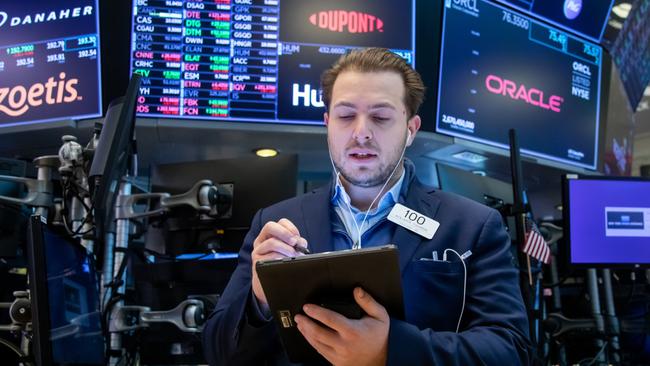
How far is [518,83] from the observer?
358cm

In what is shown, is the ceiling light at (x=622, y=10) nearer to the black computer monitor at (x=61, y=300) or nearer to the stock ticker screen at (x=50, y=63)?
the stock ticker screen at (x=50, y=63)

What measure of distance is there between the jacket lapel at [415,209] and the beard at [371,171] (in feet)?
0.26

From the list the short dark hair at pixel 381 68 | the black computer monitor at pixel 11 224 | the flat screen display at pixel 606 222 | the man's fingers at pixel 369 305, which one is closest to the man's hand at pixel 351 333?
the man's fingers at pixel 369 305

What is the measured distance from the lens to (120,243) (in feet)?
7.18

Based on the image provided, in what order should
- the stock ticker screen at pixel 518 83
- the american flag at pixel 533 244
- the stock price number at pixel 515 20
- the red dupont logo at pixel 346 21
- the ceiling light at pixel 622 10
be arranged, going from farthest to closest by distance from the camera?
the ceiling light at pixel 622 10 → the stock price number at pixel 515 20 → the stock ticker screen at pixel 518 83 → the red dupont logo at pixel 346 21 → the american flag at pixel 533 244

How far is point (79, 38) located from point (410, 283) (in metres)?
2.43

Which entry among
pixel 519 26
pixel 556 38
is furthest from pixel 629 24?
pixel 519 26

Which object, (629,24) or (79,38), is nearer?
(79,38)

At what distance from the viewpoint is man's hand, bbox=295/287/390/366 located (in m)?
0.98

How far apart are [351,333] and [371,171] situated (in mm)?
497

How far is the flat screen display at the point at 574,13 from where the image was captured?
3.76m

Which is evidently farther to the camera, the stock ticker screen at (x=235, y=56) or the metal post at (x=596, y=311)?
the stock ticker screen at (x=235, y=56)

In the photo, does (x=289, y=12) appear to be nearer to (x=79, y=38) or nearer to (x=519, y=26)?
(x=79, y=38)

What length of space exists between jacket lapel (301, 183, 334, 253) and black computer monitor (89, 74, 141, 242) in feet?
2.19
